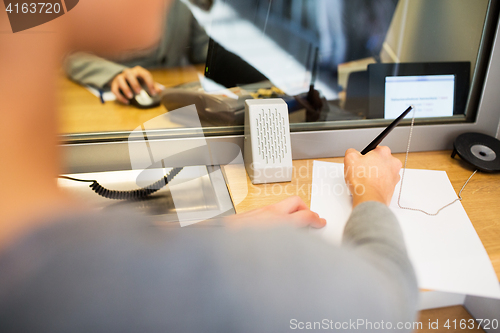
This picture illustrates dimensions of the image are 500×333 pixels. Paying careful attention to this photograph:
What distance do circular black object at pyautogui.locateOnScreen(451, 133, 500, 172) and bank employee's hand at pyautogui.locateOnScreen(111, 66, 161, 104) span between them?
801mm

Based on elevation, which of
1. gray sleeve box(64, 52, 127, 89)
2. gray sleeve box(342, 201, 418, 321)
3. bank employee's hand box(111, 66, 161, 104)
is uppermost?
gray sleeve box(64, 52, 127, 89)

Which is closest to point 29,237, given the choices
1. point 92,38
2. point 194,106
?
point 92,38

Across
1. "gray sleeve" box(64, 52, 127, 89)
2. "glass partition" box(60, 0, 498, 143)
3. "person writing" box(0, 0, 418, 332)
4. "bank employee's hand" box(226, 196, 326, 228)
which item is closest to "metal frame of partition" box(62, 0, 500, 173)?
"glass partition" box(60, 0, 498, 143)

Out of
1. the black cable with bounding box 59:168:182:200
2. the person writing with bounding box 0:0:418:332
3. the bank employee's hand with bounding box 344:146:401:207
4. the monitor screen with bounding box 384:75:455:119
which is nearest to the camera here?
the person writing with bounding box 0:0:418:332

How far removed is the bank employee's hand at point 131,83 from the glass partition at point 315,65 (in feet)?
0.05

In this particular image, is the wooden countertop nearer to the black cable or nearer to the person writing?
the black cable

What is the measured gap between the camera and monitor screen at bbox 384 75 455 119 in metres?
0.90

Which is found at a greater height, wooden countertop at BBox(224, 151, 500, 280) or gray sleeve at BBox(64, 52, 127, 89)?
gray sleeve at BBox(64, 52, 127, 89)

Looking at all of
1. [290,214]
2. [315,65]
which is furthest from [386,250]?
[315,65]

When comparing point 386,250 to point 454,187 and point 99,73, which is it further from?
point 99,73

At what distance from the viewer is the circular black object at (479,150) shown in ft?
2.69

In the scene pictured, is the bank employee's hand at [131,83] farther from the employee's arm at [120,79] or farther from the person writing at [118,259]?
the person writing at [118,259]

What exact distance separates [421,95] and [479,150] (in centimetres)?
21

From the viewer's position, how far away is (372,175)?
659 millimetres
